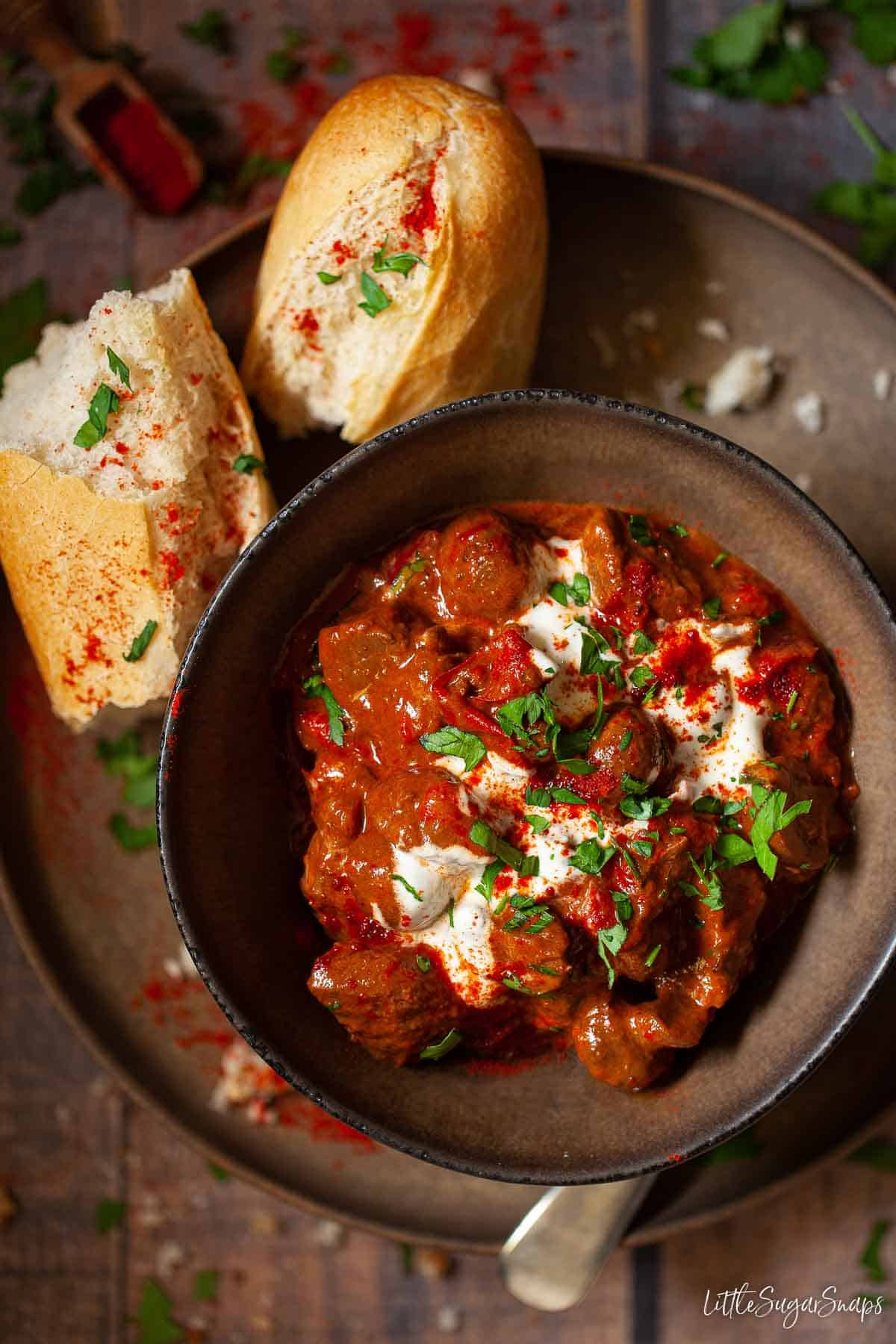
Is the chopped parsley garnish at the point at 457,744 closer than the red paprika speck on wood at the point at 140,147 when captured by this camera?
Yes

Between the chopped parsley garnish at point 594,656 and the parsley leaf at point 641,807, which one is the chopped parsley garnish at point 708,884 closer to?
the parsley leaf at point 641,807

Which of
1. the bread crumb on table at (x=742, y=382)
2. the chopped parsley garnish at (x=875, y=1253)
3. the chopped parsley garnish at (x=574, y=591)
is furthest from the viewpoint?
the chopped parsley garnish at (x=875, y=1253)

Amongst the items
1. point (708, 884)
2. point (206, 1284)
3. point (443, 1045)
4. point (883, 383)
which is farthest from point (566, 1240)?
point (883, 383)

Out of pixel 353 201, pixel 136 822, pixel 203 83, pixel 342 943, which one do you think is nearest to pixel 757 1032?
pixel 342 943

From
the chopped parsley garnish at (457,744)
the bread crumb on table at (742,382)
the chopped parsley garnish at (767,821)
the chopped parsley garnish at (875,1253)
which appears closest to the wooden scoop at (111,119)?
the bread crumb on table at (742,382)

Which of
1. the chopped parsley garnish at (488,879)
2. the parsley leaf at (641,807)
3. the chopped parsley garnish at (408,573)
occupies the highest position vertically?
the chopped parsley garnish at (408,573)

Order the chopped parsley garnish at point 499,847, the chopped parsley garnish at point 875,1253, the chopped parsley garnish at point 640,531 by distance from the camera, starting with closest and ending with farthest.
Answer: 1. the chopped parsley garnish at point 499,847
2. the chopped parsley garnish at point 640,531
3. the chopped parsley garnish at point 875,1253

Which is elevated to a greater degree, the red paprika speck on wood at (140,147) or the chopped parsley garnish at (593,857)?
the red paprika speck on wood at (140,147)
